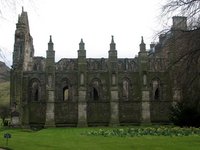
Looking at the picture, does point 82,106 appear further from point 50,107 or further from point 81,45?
point 81,45

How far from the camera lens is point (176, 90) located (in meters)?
47.8

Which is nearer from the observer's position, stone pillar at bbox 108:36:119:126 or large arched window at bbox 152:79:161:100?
stone pillar at bbox 108:36:119:126

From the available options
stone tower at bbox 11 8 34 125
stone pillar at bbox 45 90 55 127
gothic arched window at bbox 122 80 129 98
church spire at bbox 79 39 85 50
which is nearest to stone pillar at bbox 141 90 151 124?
gothic arched window at bbox 122 80 129 98

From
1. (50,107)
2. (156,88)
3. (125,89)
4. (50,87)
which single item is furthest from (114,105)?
(50,87)

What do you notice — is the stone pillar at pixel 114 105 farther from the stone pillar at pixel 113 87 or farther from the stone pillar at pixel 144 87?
the stone pillar at pixel 144 87

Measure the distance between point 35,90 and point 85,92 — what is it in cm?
708

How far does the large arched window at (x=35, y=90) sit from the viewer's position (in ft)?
161

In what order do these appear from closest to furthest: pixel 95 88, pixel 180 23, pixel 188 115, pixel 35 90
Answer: pixel 180 23
pixel 188 115
pixel 35 90
pixel 95 88

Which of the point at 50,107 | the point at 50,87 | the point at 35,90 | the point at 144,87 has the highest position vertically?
the point at 50,87

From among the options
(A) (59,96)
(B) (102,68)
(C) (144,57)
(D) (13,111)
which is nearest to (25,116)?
(D) (13,111)

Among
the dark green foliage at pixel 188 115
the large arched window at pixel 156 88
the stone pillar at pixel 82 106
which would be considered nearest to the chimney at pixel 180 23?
the dark green foliage at pixel 188 115

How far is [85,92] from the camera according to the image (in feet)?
155

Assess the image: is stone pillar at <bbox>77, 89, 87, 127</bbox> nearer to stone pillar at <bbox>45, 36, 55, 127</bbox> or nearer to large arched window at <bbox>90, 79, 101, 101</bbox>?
large arched window at <bbox>90, 79, 101, 101</bbox>

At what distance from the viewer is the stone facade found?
4694cm
